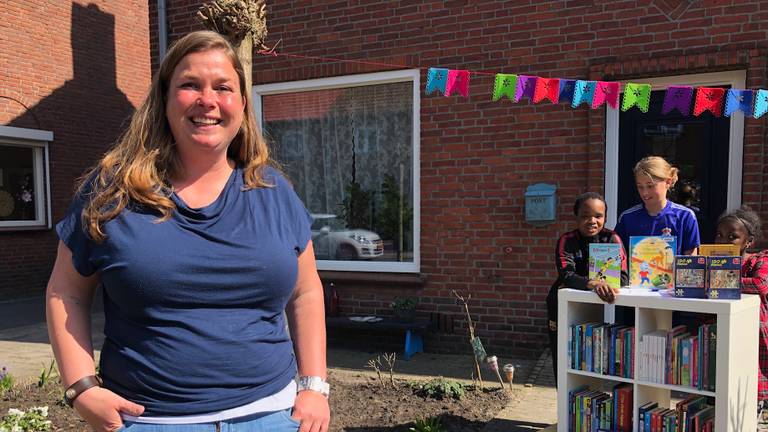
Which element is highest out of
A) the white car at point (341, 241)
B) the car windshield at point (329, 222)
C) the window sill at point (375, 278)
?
the car windshield at point (329, 222)

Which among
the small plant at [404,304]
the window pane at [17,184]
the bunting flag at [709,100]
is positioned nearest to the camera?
the bunting flag at [709,100]

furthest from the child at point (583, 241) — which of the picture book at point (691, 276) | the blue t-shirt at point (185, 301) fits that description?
the blue t-shirt at point (185, 301)

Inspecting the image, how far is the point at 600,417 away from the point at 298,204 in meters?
2.61

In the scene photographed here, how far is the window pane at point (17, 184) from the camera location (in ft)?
35.7

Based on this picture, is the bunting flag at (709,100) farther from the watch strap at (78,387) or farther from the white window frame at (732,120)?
the watch strap at (78,387)

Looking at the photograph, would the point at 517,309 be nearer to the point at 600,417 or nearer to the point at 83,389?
the point at 600,417

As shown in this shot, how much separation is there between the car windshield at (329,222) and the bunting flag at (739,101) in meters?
3.97

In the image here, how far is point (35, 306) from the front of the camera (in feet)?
32.7

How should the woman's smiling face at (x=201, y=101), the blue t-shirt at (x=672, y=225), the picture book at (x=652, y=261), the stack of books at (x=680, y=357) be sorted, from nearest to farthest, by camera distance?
the woman's smiling face at (x=201, y=101)
the stack of books at (x=680, y=357)
the picture book at (x=652, y=261)
the blue t-shirt at (x=672, y=225)

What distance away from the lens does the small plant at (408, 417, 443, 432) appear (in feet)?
12.1

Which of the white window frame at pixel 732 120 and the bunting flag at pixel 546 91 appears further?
the white window frame at pixel 732 120

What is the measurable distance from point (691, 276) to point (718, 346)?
14.6 inches

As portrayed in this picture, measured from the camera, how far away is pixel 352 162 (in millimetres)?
6699

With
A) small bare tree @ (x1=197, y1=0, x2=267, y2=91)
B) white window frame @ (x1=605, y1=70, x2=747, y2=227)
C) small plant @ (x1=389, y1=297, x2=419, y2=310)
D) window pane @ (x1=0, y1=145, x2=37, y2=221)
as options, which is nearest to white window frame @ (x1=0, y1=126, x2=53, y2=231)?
window pane @ (x1=0, y1=145, x2=37, y2=221)
